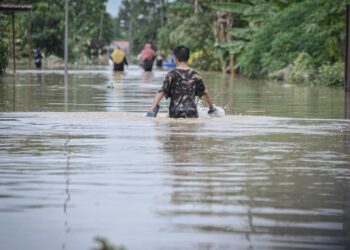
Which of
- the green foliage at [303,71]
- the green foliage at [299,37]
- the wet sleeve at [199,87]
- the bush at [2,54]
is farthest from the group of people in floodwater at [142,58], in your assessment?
the wet sleeve at [199,87]

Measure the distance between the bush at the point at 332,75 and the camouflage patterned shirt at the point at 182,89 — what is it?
711 inches

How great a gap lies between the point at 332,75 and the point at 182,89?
1899cm

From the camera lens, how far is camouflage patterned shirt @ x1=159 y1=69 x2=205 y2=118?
15.0m

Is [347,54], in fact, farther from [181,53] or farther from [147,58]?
[147,58]

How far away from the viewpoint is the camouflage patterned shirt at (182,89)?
15047mm

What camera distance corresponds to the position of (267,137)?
1235cm

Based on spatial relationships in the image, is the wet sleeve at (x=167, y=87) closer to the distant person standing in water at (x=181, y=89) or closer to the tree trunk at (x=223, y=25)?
the distant person standing in water at (x=181, y=89)

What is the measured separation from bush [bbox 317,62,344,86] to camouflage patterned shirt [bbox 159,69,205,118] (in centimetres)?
1806

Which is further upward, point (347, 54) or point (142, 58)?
point (347, 54)

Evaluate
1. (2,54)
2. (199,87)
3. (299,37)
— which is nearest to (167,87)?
(199,87)

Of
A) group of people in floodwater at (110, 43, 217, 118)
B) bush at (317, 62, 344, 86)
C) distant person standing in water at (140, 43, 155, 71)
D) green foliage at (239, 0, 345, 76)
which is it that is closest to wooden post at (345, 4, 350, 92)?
bush at (317, 62, 344, 86)

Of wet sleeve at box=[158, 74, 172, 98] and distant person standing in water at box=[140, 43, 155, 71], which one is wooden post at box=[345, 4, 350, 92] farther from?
distant person standing in water at box=[140, 43, 155, 71]

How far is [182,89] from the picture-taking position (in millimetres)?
15094

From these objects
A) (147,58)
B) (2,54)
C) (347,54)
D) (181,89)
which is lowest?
(147,58)
